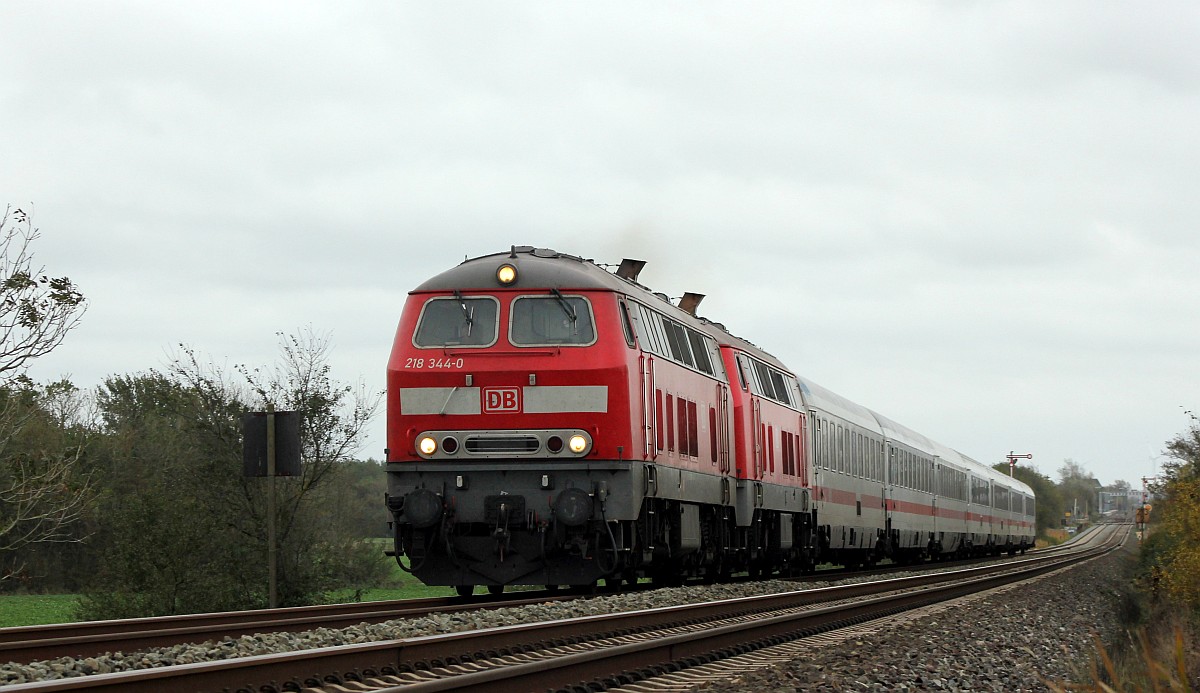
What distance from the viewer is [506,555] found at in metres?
15.1

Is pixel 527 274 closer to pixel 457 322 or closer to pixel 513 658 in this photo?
pixel 457 322

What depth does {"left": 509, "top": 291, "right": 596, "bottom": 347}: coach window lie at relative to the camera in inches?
602

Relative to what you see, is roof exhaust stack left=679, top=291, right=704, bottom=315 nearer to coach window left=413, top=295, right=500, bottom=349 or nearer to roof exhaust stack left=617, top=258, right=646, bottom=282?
roof exhaust stack left=617, top=258, right=646, bottom=282

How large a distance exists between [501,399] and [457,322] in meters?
1.15

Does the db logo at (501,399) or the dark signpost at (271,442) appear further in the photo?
the dark signpost at (271,442)

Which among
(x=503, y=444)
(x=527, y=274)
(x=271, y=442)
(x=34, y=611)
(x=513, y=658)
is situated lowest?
(x=34, y=611)

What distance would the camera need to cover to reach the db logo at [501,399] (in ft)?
49.1

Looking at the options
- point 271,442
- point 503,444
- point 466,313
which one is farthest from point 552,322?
point 271,442

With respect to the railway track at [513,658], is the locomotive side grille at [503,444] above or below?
above

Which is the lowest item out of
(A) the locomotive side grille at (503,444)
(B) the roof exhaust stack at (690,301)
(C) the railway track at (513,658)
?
(C) the railway track at (513,658)

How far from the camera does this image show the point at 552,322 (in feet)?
50.6

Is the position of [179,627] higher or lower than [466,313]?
lower

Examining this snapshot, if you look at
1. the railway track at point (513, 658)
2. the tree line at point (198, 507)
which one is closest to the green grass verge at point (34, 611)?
the tree line at point (198, 507)

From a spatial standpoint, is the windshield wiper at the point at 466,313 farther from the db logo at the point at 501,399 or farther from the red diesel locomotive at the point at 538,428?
the db logo at the point at 501,399
